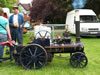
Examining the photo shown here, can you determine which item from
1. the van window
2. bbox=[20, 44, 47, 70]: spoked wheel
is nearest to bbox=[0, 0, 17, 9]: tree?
the van window

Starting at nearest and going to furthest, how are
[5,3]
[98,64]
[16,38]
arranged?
[98,64], [16,38], [5,3]

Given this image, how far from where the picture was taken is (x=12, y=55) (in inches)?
219

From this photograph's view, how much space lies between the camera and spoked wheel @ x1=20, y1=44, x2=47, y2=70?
17.0 ft

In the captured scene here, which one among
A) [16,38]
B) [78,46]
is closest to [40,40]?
[78,46]

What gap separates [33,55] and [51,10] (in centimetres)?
2480

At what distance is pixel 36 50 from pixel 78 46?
124 cm

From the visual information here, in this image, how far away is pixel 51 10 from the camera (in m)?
29.5

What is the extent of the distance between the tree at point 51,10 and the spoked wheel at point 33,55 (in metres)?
19.3

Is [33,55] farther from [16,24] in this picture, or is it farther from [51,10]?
[51,10]

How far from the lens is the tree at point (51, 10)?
24.9m

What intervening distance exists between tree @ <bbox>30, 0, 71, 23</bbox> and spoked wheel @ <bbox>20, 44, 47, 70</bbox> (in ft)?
63.3

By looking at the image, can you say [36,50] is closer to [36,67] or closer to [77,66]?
[36,67]

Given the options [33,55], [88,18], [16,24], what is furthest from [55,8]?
[33,55]

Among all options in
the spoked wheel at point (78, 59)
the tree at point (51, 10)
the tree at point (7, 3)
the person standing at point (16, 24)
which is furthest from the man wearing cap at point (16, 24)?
the tree at point (51, 10)
